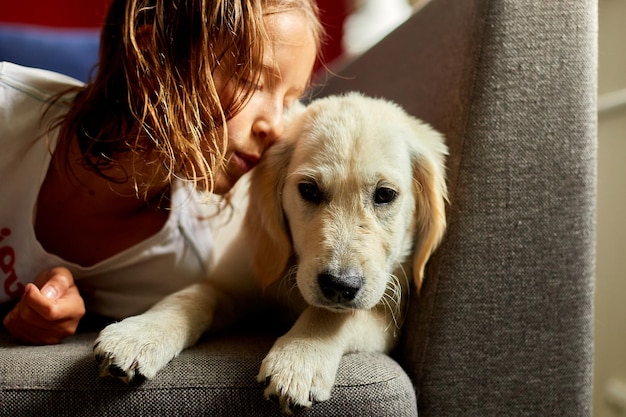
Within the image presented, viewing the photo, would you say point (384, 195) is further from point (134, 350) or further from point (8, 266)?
point (8, 266)

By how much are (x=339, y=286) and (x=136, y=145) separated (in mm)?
500

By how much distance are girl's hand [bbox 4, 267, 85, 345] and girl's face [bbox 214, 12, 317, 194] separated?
1.26ft

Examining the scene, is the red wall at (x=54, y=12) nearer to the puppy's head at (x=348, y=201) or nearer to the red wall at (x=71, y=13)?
the red wall at (x=71, y=13)

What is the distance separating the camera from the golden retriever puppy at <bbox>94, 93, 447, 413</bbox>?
36.3 inches

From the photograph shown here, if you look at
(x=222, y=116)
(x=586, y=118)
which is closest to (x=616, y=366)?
(x=586, y=118)

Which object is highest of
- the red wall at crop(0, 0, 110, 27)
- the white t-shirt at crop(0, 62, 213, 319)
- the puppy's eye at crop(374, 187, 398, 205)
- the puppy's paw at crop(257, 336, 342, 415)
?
the red wall at crop(0, 0, 110, 27)

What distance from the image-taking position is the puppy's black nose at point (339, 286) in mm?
968

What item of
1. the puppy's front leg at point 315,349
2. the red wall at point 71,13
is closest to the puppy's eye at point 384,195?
the puppy's front leg at point 315,349

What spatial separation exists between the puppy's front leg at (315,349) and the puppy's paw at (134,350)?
16 centimetres

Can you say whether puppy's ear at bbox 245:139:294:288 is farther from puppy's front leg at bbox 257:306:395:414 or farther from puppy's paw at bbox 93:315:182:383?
puppy's paw at bbox 93:315:182:383

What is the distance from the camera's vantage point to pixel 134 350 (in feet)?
2.95

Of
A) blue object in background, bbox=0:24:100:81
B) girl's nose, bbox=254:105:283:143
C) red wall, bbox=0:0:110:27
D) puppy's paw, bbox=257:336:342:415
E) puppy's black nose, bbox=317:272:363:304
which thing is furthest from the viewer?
red wall, bbox=0:0:110:27

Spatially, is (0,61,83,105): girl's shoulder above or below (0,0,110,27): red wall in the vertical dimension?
below

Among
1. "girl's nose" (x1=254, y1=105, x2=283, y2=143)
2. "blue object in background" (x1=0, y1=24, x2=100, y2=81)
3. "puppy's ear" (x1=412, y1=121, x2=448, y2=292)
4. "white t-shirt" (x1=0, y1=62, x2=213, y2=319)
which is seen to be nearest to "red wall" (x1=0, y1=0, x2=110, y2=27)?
"blue object in background" (x1=0, y1=24, x2=100, y2=81)
